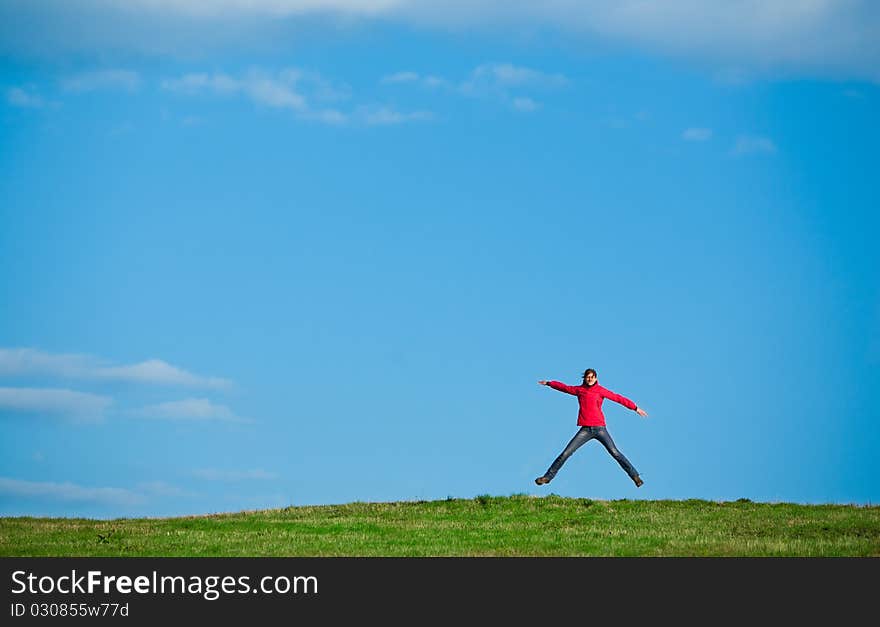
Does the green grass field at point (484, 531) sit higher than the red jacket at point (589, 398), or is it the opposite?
the red jacket at point (589, 398)

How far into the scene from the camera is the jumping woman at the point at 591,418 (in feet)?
98.2

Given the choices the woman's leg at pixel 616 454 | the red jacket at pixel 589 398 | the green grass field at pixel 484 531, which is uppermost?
the red jacket at pixel 589 398

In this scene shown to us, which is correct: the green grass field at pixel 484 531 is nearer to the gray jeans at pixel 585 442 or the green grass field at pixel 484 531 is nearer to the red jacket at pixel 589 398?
the gray jeans at pixel 585 442

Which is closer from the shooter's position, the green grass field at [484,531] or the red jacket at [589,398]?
the green grass field at [484,531]

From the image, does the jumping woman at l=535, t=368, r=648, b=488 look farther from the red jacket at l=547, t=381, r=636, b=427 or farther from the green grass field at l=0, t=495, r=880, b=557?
the green grass field at l=0, t=495, r=880, b=557

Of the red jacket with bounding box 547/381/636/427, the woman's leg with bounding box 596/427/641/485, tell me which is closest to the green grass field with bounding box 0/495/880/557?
the woman's leg with bounding box 596/427/641/485

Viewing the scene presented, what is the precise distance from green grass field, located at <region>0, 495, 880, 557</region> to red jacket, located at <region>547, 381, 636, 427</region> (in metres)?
2.41

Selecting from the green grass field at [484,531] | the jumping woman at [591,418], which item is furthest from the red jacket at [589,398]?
the green grass field at [484,531]

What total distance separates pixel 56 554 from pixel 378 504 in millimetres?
11353

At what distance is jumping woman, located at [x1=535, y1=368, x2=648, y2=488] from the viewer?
29922 mm

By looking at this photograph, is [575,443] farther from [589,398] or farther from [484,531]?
[484,531]

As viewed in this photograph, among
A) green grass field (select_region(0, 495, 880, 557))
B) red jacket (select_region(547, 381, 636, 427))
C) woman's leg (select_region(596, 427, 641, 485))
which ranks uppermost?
red jacket (select_region(547, 381, 636, 427))

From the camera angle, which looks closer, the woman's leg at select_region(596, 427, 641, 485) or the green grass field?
the green grass field
